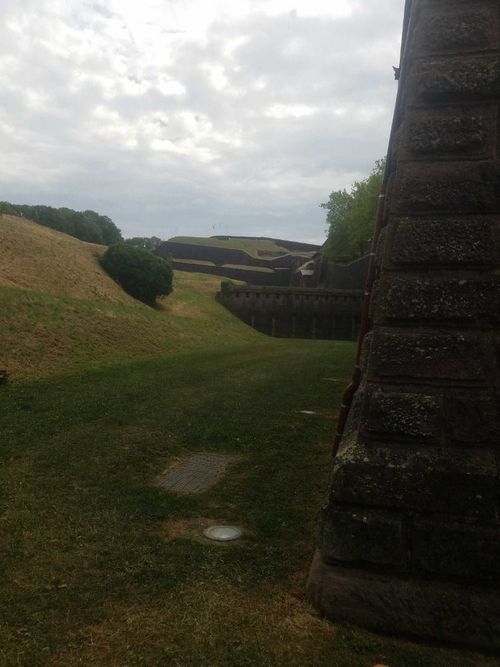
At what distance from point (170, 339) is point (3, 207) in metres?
15.5

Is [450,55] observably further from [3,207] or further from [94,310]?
[3,207]

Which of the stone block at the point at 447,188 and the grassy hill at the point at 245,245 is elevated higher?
the grassy hill at the point at 245,245

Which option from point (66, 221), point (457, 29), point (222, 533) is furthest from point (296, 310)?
point (457, 29)

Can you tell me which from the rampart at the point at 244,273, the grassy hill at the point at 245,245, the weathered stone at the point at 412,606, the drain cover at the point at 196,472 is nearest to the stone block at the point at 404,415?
the weathered stone at the point at 412,606

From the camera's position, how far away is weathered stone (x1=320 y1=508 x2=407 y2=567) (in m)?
2.88

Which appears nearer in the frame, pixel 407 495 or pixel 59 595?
pixel 407 495

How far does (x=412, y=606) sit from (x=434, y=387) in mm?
1041

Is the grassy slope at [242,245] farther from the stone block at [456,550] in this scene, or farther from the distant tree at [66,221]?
the stone block at [456,550]

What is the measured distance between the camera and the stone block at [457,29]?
123 inches

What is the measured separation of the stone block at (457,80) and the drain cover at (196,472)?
3.62 metres

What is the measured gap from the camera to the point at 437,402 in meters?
2.96

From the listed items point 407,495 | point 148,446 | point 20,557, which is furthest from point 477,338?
point 148,446

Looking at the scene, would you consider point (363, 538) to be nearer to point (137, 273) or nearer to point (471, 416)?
point (471, 416)

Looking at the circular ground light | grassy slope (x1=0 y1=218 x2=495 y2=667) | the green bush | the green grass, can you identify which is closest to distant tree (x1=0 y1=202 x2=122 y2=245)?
the green bush
